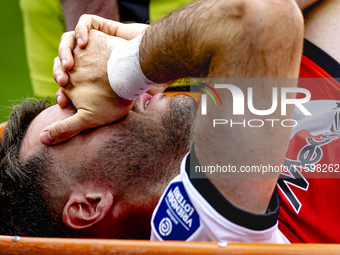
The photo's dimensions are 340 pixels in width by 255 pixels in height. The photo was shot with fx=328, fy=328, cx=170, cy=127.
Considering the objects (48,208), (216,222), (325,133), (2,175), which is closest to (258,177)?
(216,222)

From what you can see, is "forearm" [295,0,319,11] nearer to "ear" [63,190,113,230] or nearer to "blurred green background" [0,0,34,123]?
"ear" [63,190,113,230]

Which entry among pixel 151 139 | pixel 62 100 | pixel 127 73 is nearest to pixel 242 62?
pixel 127 73

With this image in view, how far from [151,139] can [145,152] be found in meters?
0.03

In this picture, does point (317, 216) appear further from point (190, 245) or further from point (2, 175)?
point (2, 175)

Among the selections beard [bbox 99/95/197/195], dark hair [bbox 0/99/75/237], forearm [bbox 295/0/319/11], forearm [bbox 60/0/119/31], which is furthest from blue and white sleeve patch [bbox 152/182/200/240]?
forearm [bbox 60/0/119/31]

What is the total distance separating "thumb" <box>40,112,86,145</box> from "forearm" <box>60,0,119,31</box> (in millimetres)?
724

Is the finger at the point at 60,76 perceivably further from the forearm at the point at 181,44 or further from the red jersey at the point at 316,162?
the red jersey at the point at 316,162

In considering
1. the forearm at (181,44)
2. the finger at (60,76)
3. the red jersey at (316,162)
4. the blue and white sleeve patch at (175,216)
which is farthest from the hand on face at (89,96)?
the red jersey at (316,162)

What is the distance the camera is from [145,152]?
746mm

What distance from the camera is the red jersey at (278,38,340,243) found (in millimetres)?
748

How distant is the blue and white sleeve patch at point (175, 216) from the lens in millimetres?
521

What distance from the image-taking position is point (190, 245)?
1.57 ft

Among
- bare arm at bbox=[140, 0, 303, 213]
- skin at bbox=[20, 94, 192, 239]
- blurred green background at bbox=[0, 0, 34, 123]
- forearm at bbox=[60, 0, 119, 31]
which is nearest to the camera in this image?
bare arm at bbox=[140, 0, 303, 213]

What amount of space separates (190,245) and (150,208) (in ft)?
0.93
